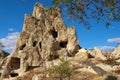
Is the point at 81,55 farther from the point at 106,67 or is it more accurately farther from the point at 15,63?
the point at 15,63

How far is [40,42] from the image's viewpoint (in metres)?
75.9

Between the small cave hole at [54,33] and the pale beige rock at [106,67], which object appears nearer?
the pale beige rock at [106,67]

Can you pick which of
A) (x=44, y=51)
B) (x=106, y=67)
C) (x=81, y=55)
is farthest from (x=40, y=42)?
(x=106, y=67)

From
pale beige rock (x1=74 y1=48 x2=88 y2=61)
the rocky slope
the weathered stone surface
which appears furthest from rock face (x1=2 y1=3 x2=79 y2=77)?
the weathered stone surface

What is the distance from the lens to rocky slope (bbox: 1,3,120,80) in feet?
224

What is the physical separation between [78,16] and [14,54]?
192 ft

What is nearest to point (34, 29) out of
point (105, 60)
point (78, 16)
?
point (105, 60)

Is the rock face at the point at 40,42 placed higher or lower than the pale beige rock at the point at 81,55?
higher

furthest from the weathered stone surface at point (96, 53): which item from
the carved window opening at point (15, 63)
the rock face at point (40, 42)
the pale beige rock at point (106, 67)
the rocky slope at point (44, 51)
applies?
the carved window opening at point (15, 63)

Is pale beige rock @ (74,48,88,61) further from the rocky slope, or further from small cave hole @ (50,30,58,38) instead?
small cave hole @ (50,30,58,38)

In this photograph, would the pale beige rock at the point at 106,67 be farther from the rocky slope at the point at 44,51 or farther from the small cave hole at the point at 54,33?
the small cave hole at the point at 54,33

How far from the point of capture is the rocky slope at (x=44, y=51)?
6819cm

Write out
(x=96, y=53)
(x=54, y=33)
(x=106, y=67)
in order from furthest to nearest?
1. (x=54, y=33)
2. (x=96, y=53)
3. (x=106, y=67)

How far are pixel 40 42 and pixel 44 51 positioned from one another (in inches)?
102
